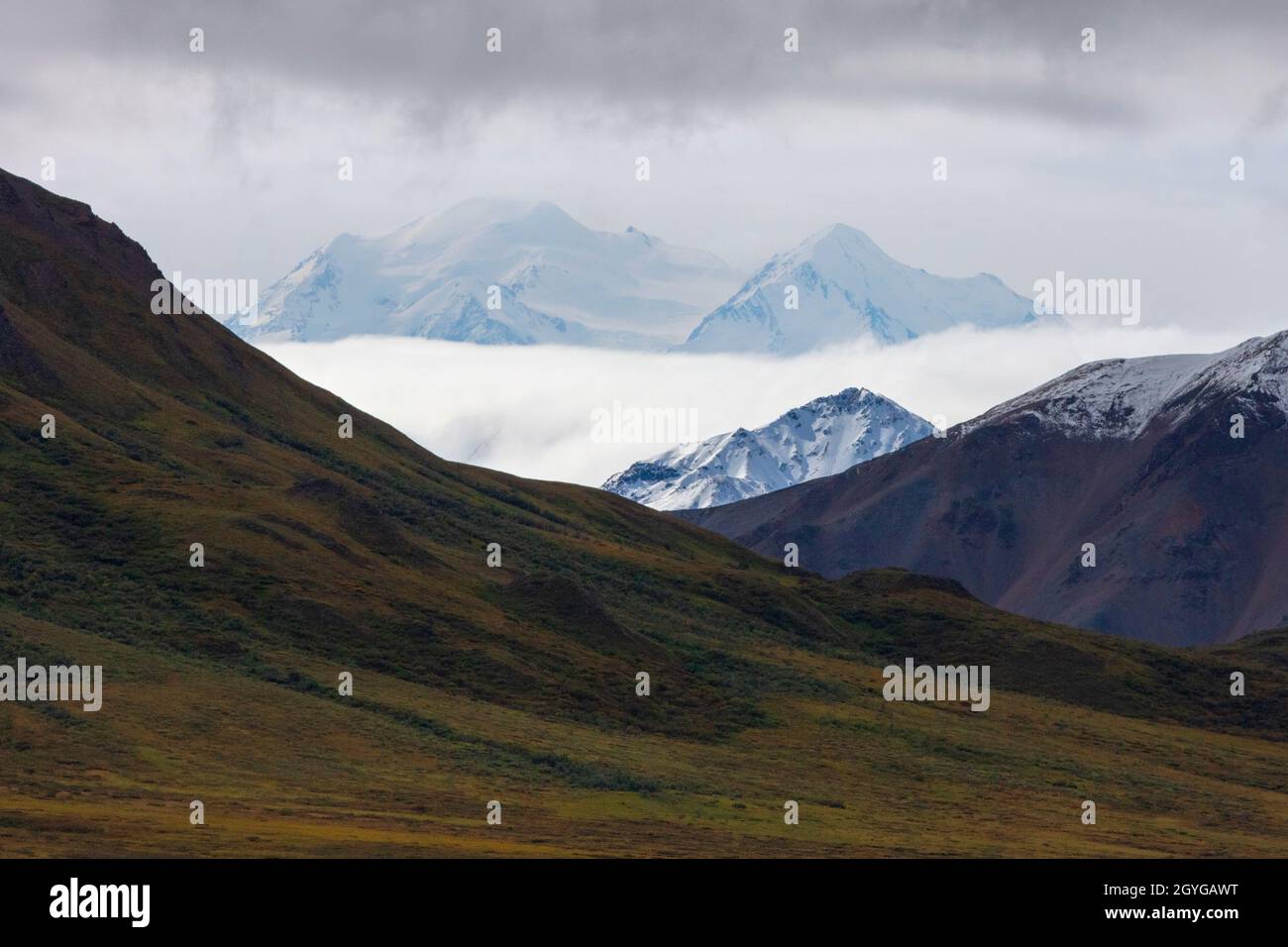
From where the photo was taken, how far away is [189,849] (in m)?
78.1

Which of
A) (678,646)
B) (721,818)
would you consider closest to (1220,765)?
(678,646)

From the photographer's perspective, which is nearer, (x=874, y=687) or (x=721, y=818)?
(x=721, y=818)

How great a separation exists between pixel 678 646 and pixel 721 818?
236 ft

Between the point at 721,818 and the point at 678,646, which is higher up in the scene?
the point at 678,646

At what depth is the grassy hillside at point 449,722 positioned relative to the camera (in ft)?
327

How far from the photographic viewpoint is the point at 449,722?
134625 mm

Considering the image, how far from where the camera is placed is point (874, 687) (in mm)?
178000

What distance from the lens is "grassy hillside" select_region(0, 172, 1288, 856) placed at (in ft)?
327

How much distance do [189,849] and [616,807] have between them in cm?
3600
